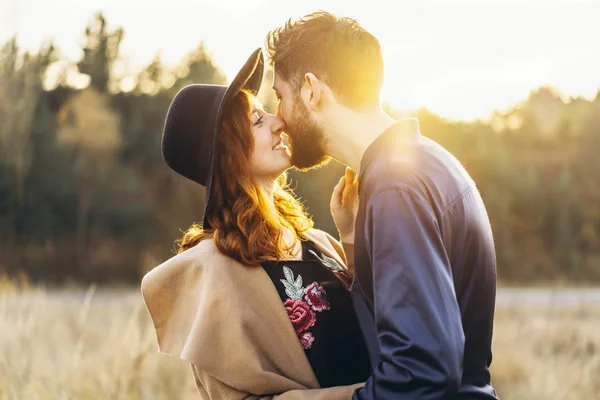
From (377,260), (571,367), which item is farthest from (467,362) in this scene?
(571,367)

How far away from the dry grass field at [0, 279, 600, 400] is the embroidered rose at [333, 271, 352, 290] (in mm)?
2056

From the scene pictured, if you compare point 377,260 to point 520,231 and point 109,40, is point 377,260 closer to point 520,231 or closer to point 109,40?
point 520,231

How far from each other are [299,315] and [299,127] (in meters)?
0.65

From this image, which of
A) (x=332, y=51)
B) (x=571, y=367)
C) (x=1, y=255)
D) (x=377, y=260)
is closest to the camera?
(x=377, y=260)

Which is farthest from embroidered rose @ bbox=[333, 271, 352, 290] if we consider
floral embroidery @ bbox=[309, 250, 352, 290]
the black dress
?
the black dress

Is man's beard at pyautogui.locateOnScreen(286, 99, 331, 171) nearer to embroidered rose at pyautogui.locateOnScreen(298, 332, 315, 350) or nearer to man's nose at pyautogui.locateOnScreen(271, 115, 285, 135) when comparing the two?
man's nose at pyautogui.locateOnScreen(271, 115, 285, 135)

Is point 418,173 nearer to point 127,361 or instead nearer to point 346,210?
point 346,210

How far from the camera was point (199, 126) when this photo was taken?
9.00 feet

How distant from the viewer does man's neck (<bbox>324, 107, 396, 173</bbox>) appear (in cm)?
236

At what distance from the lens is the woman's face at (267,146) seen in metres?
2.77

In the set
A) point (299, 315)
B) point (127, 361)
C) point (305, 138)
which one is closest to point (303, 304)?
point (299, 315)

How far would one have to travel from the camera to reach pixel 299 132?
2.57 metres

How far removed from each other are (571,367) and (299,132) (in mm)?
3823

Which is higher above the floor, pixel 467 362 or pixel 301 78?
pixel 301 78
